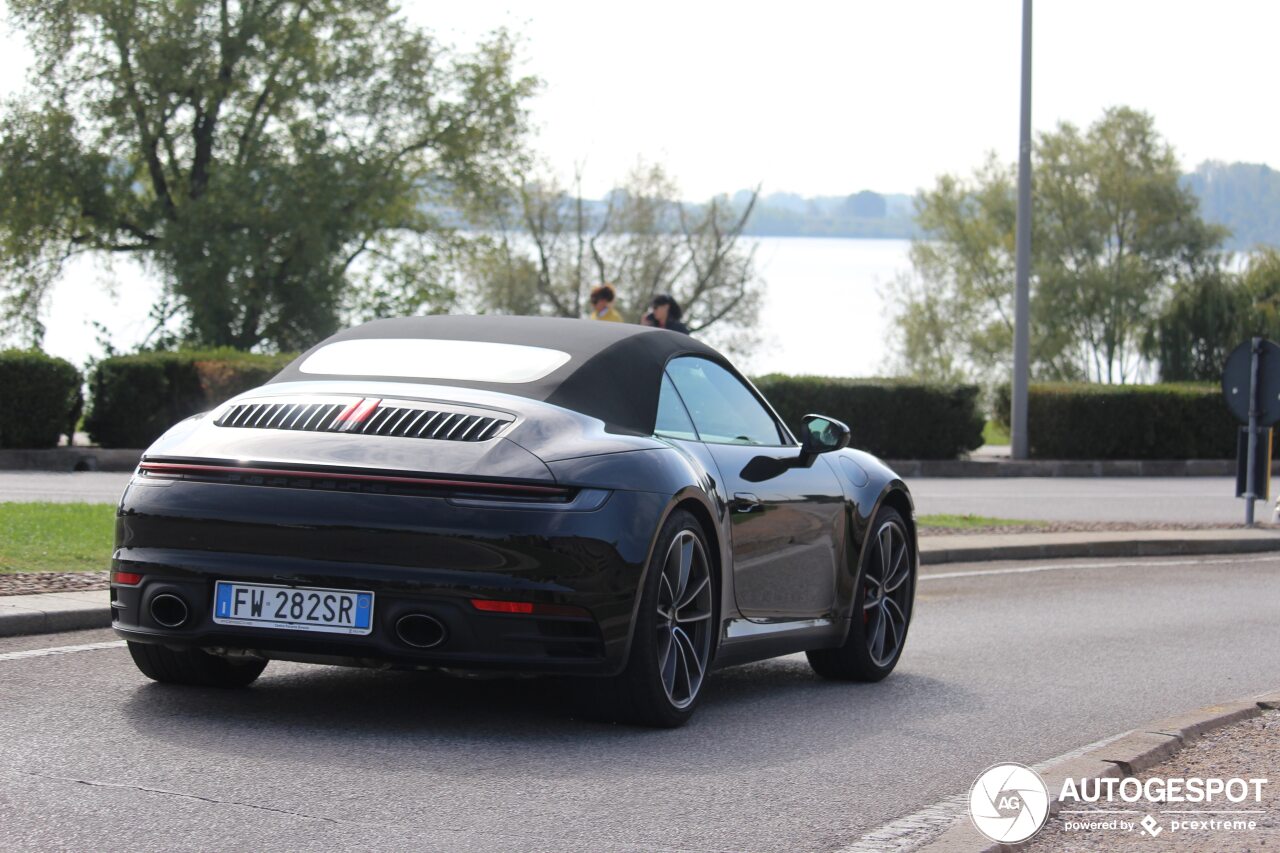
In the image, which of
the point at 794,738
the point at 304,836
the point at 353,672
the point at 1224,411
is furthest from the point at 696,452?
the point at 1224,411

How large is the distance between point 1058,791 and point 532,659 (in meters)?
1.72

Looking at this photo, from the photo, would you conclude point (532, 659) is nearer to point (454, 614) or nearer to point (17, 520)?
point (454, 614)

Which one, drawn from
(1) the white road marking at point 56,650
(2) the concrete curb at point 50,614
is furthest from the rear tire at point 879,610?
(2) the concrete curb at point 50,614

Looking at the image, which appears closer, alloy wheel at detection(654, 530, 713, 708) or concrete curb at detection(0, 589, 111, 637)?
alloy wheel at detection(654, 530, 713, 708)

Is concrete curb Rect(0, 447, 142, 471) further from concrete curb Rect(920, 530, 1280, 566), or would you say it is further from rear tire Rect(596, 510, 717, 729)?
rear tire Rect(596, 510, 717, 729)

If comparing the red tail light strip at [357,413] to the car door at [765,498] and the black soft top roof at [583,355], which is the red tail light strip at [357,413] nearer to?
the black soft top roof at [583,355]

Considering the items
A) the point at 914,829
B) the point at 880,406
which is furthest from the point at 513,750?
the point at 880,406

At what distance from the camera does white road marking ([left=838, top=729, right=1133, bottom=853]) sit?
5000 millimetres

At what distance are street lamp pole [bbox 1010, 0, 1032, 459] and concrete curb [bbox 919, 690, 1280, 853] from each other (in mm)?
21692

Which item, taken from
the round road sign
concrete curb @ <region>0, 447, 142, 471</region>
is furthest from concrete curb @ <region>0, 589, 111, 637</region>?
the round road sign

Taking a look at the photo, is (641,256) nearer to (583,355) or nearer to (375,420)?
(583,355)

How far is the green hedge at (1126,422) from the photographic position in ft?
97.8

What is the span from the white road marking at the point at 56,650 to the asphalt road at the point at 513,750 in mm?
67

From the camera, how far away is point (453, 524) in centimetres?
593
